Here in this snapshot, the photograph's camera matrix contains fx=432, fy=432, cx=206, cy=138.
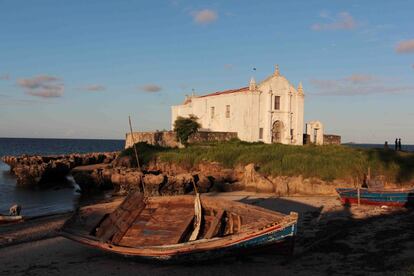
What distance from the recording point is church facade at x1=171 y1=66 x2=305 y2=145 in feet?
154

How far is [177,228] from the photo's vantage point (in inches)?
517

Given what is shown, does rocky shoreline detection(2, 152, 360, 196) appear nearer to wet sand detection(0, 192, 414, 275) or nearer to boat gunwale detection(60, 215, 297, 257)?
wet sand detection(0, 192, 414, 275)

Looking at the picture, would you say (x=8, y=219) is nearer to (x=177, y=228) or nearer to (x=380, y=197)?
(x=177, y=228)

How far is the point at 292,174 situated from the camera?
28.5 meters

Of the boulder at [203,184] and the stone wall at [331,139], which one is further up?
the stone wall at [331,139]

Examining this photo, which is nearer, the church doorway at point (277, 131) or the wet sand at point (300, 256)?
the wet sand at point (300, 256)

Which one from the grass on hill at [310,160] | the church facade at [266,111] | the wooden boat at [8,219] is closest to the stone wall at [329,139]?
the church facade at [266,111]

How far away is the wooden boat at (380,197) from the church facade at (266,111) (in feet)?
83.6

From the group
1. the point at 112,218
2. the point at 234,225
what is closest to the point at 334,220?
the point at 234,225

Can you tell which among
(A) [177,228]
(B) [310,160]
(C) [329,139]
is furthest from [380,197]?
(C) [329,139]

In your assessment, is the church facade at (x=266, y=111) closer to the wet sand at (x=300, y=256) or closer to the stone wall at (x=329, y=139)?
the stone wall at (x=329, y=139)

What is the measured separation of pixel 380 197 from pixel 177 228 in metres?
12.4

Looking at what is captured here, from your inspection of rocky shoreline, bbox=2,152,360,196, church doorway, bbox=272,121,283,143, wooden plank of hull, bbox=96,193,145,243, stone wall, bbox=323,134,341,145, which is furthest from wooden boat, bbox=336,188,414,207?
stone wall, bbox=323,134,341,145

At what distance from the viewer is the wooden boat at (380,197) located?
67.9ft
